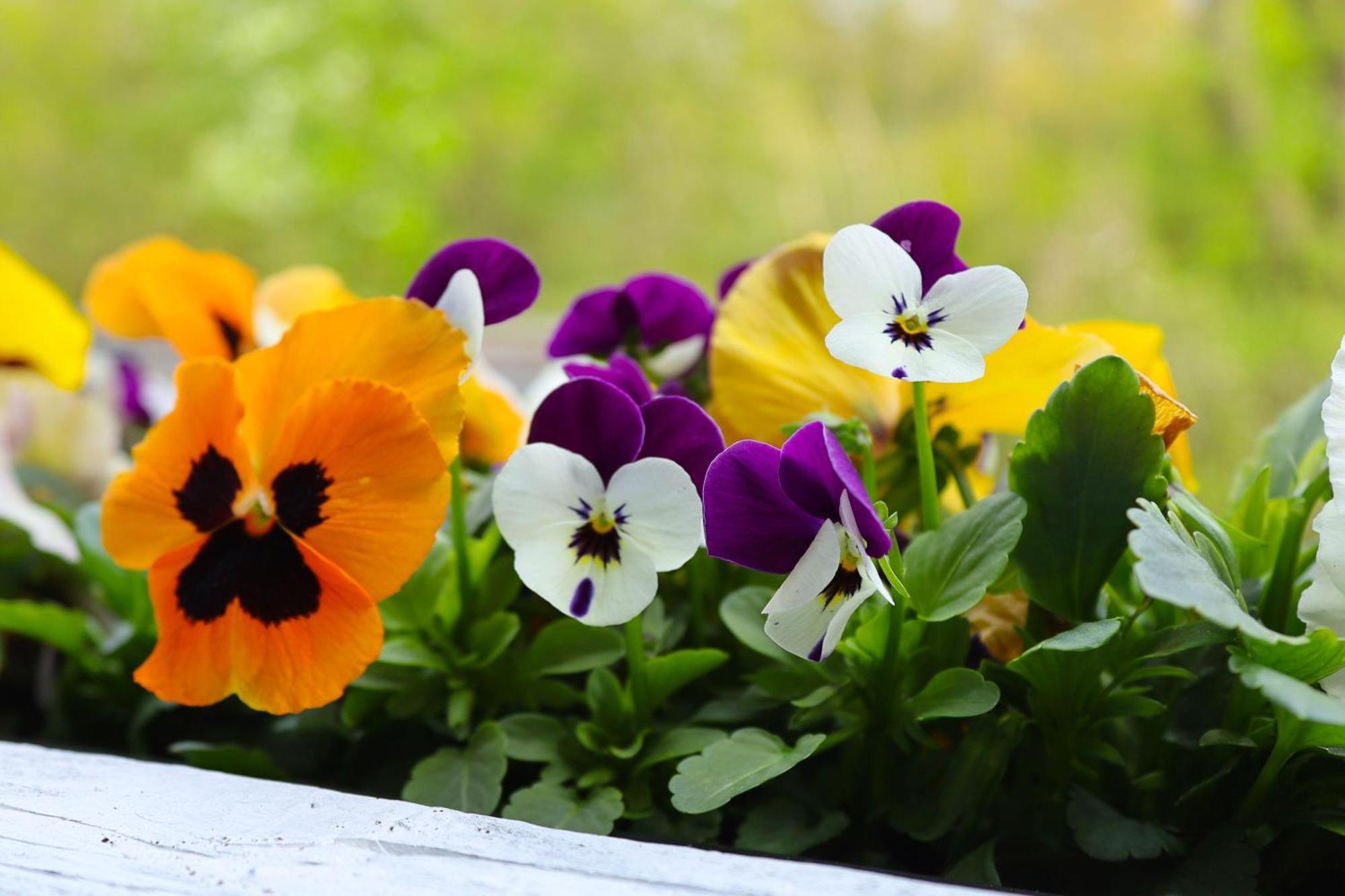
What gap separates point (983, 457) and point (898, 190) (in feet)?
9.44

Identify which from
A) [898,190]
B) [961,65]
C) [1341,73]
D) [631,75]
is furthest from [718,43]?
[1341,73]

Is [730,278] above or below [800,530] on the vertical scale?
above

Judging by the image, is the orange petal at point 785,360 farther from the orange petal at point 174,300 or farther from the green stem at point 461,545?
the orange petal at point 174,300

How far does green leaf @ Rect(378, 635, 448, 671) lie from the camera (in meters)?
0.39

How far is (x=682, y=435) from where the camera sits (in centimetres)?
36

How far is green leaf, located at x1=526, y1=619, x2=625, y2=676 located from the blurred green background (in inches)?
93.2

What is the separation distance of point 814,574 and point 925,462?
69 millimetres

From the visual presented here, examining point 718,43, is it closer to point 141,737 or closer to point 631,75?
point 631,75

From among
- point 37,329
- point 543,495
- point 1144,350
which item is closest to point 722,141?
point 37,329

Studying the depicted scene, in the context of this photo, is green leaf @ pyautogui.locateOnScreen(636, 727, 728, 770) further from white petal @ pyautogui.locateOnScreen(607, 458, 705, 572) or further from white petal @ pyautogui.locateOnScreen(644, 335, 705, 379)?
white petal @ pyautogui.locateOnScreen(644, 335, 705, 379)

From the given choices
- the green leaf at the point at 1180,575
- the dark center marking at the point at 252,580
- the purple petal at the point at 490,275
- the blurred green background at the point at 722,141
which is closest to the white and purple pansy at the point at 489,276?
the purple petal at the point at 490,275

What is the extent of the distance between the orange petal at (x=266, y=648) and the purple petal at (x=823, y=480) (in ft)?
0.46

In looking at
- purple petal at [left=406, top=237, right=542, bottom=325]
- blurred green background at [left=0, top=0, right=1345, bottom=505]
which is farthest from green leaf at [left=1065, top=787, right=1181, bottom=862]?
blurred green background at [left=0, top=0, right=1345, bottom=505]

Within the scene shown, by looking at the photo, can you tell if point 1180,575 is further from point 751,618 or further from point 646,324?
point 646,324
